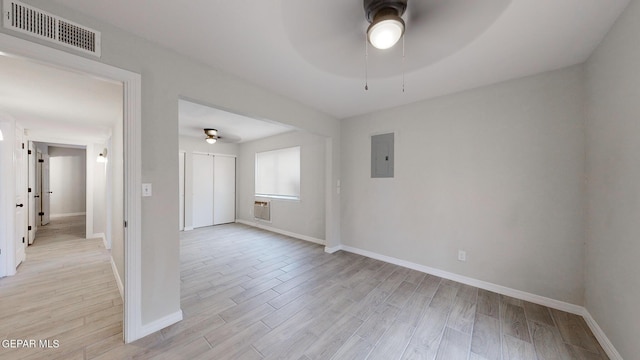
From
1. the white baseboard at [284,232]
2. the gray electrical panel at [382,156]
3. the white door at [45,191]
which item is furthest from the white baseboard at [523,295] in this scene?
the white door at [45,191]

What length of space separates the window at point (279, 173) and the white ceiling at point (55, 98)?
305 centimetres

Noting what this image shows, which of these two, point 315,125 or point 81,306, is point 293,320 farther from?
point 315,125

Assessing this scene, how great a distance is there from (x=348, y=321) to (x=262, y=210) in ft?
13.7

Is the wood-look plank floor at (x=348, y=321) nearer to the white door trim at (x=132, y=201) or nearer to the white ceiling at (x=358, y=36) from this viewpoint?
the white door trim at (x=132, y=201)

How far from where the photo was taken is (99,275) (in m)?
2.94

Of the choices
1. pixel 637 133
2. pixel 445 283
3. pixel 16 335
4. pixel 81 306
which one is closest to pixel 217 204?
pixel 81 306

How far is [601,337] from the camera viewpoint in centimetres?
174

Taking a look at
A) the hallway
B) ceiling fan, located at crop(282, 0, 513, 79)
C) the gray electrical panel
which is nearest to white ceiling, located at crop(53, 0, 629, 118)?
ceiling fan, located at crop(282, 0, 513, 79)

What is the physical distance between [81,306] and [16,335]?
1.42ft

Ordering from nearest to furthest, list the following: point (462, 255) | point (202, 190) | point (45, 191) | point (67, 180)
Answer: point (462, 255) → point (202, 190) → point (45, 191) → point (67, 180)

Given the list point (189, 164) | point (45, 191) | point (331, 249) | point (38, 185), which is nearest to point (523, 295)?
point (331, 249)

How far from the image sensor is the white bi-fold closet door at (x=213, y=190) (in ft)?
19.3

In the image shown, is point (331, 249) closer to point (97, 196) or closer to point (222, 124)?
point (222, 124)

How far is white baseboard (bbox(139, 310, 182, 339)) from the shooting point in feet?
5.82
